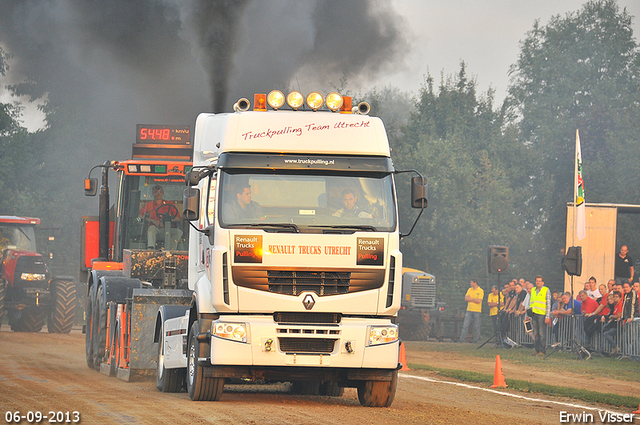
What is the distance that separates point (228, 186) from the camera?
11641 millimetres

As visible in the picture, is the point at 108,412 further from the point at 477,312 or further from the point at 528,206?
the point at 528,206

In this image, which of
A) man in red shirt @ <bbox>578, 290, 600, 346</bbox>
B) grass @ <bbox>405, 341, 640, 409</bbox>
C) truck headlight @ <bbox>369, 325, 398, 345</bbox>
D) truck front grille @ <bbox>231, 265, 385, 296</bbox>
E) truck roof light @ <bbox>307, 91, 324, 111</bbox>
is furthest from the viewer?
man in red shirt @ <bbox>578, 290, 600, 346</bbox>

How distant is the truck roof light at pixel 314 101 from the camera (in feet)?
41.7

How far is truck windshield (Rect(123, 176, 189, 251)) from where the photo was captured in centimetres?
1756

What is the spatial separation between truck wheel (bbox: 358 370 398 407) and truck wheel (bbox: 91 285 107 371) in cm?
600

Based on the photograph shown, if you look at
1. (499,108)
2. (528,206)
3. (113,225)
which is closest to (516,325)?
(113,225)

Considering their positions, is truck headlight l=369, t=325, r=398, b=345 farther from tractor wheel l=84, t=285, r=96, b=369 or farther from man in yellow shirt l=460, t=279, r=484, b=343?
man in yellow shirt l=460, t=279, r=484, b=343

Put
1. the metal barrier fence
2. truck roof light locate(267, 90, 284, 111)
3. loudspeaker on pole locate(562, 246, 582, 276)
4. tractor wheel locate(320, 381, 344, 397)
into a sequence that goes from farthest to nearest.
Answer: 1. loudspeaker on pole locate(562, 246, 582, 276)
2. the metal barrier fence
3. tractor wheel locate(320, 381, 344, 397)
4. truck roof light locate(267, 90, 284, 111)

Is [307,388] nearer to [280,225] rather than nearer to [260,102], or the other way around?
[280,225]

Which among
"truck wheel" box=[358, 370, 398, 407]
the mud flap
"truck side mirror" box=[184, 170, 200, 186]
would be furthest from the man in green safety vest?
"truck side mirror" box=[184, 170, 200, 186]

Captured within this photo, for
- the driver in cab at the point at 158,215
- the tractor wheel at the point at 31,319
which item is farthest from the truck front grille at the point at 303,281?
the tractor wheel at the point at 31,319

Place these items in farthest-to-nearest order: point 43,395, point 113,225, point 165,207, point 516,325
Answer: point 516,325 → point 113,225 → point 165,207 → point 43,395

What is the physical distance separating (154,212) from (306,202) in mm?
6773

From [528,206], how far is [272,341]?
48.3 m
